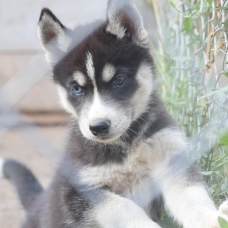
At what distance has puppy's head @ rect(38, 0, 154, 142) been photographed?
2789mm

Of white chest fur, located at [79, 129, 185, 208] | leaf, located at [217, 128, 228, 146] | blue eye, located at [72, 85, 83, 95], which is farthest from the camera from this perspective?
blue eye, located at [72, 85, 83, 95]

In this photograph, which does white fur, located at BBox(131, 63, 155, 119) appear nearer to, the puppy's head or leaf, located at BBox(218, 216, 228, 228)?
the puppy's head

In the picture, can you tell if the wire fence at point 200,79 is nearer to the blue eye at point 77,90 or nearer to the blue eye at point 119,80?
Result: the blue eye at point 119,80

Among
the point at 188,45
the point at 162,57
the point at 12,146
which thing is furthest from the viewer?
the point at 12,146

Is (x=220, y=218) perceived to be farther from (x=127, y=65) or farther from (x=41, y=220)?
(x=41, y=220)

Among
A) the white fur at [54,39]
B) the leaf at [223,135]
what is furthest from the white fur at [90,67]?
the leaf at [223,135]

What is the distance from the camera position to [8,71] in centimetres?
612

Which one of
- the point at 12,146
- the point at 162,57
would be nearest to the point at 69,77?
the point at 162,57

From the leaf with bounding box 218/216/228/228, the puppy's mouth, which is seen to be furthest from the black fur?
the leaf with bounding box 218/216/228/228

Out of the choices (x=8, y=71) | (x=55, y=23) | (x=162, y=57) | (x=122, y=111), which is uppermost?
(x=55, y=23)

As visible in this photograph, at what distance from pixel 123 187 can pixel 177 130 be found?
0.43m

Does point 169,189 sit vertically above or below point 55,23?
below

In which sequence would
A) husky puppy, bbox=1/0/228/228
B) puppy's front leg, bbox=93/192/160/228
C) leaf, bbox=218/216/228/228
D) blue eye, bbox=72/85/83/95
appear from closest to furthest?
leaf, bbox=218/216/228/228 → puppy's front leg, bbox=93/192/160/228 → husky puppy, bbox=1/0/228/228 → blue eye, bbox=72/85/83/95

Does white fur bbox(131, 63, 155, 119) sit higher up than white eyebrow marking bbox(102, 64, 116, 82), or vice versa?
white eyebrow marking bbox(102, 64, 116, 82)
